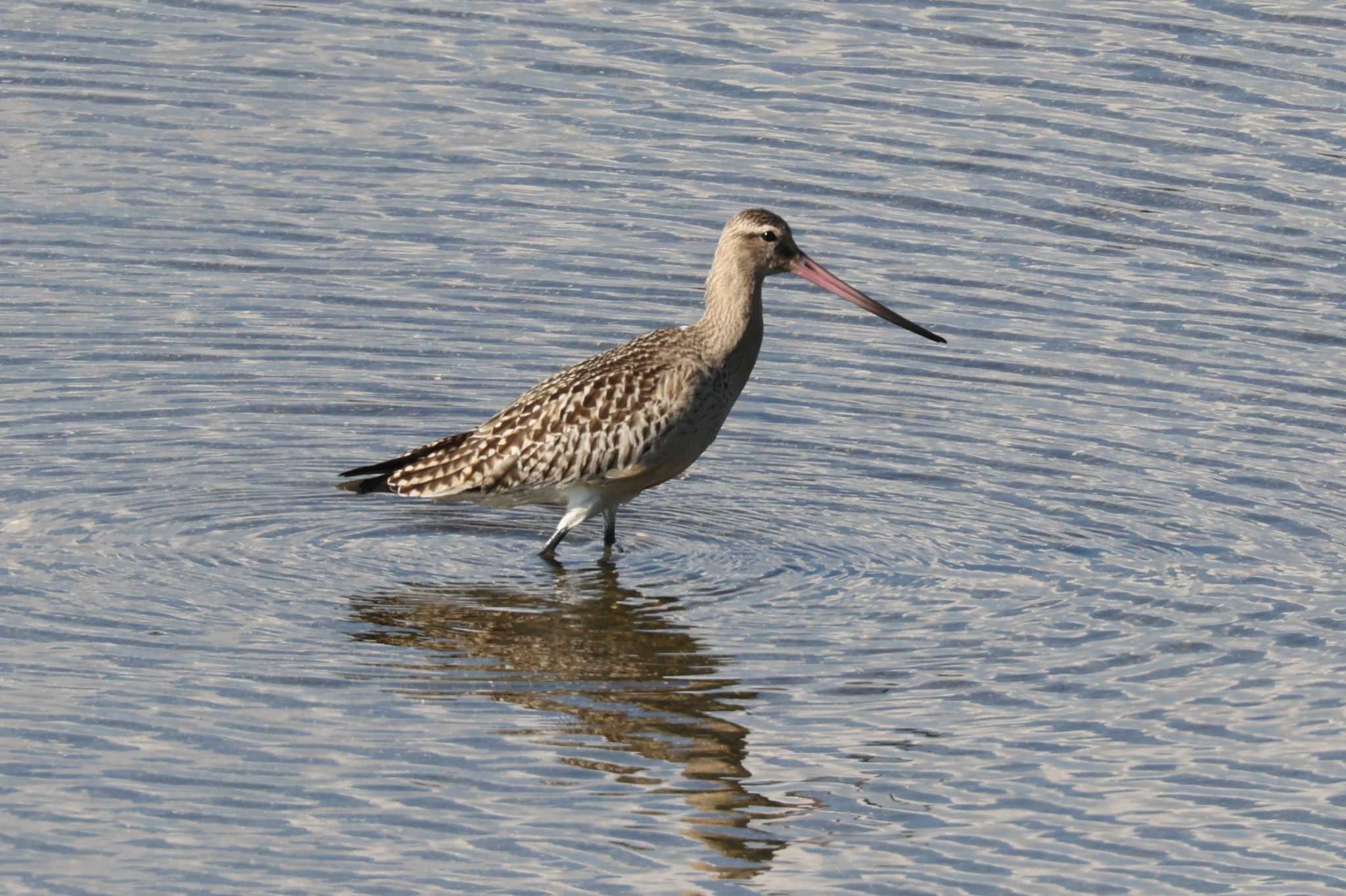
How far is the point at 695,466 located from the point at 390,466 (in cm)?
199

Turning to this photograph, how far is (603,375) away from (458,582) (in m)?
1.23

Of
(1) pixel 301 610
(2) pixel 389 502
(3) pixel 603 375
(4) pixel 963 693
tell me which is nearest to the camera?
(4) pixel 963 693

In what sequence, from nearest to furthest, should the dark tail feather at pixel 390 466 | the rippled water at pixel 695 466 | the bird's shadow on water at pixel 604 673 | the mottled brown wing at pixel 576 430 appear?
the rippled water at pixel 695 466
the bird's shadow on water at pixel 604 673
the mottled brown wing at pixel 576 430
the dark tail feather at pixel 390 466

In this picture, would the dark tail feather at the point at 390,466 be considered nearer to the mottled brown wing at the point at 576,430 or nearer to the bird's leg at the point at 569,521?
the mottled brown wing at the point at 576,430

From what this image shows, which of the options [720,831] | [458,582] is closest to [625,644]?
[458,582]

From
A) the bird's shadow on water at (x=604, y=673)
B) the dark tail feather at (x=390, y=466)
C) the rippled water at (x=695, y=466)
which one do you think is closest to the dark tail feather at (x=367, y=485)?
the dark tail feather at (x=390, y=466)

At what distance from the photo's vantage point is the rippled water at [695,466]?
397 inches

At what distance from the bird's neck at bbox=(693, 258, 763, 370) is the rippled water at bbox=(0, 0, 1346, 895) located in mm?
913

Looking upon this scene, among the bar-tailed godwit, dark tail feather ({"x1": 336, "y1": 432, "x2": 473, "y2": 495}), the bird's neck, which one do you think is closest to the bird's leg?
the bar-tailed godwit

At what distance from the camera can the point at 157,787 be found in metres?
10.1

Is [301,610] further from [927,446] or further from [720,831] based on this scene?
[927,446]

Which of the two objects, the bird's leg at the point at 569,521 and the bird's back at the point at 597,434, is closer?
the bird's back at the point at 597,434

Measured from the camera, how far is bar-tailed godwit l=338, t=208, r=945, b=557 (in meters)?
13.1

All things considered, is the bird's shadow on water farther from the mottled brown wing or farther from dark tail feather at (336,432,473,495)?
dark tail feather at (336,432,473,495)
